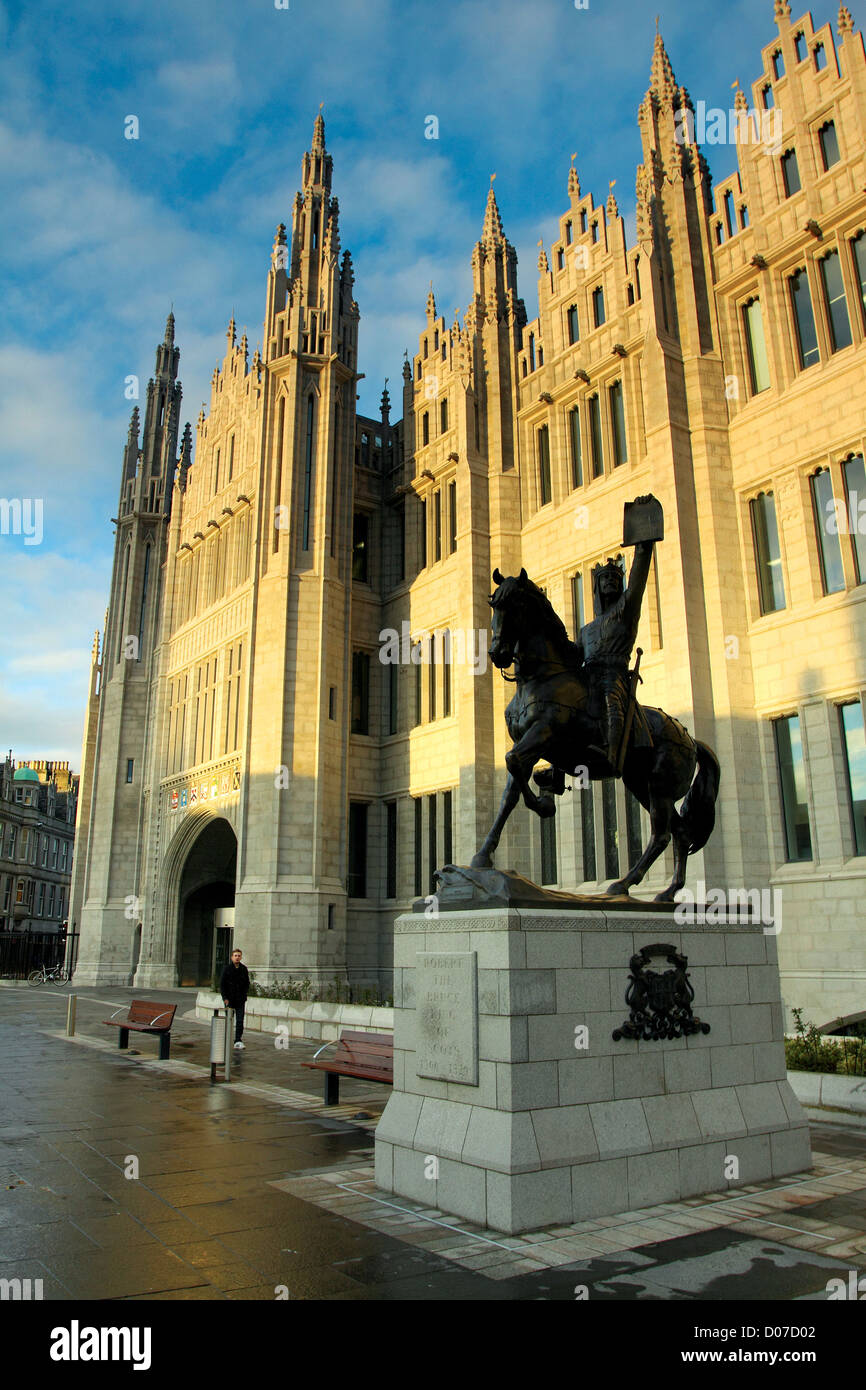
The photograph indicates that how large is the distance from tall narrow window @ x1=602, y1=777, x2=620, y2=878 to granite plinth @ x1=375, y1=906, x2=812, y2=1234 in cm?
1462

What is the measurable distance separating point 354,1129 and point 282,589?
71.9 feet

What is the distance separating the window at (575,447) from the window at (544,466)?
39.8 inches

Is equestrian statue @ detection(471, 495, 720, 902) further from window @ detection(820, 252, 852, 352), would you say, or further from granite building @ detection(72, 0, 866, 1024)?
window @ detection(820, 252, 852, 352)

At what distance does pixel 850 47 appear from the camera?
20.1 meters

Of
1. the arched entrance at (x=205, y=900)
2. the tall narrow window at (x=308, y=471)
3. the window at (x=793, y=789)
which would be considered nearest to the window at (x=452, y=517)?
the tall narrow window at (x=308, y=471)

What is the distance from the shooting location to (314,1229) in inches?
246

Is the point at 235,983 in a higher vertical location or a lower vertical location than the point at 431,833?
Answer: lower

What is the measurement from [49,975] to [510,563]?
3444 centimetres

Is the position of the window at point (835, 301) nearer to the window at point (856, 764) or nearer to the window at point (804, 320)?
the window at point (804, 320)

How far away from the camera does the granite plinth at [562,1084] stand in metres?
6.54

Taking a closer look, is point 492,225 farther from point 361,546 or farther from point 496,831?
point 496,831

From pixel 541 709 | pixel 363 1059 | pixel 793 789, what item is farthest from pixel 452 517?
pixel 541 709
